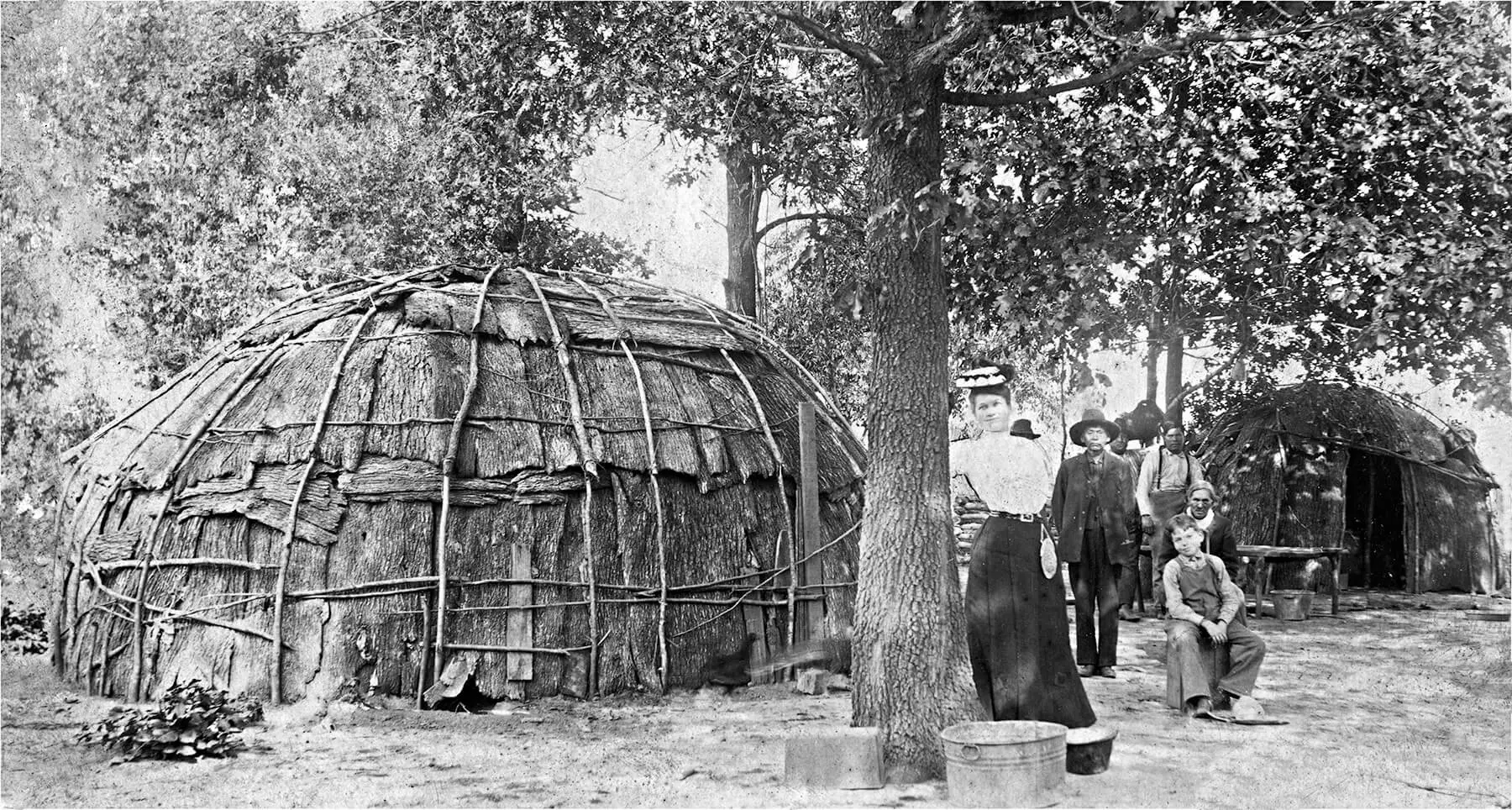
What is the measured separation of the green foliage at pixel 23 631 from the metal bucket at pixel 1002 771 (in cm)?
877

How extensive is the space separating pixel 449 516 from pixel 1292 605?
926 centimetres

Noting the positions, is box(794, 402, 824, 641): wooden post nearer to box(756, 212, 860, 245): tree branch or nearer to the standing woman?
box(756, 212, 860, 245): tree branch

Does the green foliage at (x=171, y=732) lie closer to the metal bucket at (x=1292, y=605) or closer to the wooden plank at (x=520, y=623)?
the wooden plank at (x=520, y=623)

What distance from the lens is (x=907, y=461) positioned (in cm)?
609

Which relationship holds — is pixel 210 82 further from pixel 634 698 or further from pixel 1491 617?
pixel 1491 617

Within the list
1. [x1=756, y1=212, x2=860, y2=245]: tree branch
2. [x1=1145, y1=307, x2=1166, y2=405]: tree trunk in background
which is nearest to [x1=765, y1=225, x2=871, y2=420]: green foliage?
[x1=756, y1=212, x2=860, y2=245]: tree branch

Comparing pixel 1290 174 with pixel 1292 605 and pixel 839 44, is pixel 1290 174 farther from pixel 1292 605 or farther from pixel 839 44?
pixel 839 44

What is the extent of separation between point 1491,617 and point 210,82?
1539 cm

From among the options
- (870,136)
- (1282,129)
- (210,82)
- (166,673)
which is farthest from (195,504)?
(1282,129)

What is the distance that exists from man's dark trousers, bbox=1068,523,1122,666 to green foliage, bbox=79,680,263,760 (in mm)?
5801

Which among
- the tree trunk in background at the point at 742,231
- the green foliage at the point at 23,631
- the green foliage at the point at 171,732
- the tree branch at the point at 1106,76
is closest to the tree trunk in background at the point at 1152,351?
the tree trunk in background at the point at 742,231

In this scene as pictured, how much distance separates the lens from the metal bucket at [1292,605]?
12906 millimetres

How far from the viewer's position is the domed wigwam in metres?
8.20

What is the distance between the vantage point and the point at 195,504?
8.54 meters
